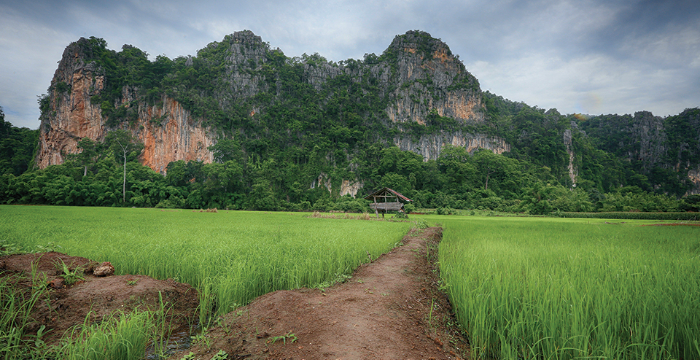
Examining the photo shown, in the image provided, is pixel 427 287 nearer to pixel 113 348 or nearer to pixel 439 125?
pixel 113 348

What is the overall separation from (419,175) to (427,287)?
53.6 m

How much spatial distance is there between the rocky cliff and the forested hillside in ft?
0.96

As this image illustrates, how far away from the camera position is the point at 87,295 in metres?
3.27

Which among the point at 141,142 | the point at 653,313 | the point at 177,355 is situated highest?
the point at 141,142

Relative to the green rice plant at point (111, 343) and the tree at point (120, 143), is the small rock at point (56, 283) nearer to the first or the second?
the green rice plant at point (111, 343)

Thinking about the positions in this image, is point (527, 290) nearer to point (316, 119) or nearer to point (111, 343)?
point (111, 343)

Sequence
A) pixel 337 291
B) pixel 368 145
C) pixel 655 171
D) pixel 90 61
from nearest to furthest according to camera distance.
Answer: pixel 337 291 → pixel 90 61 → pixel 368 145 → pixel 655 171

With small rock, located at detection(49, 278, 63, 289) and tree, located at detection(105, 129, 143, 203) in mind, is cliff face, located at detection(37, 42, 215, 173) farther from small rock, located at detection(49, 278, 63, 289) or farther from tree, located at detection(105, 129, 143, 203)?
small rock, located at detection(49, 278, 63, 289)

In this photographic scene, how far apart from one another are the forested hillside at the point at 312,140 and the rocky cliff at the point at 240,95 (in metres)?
0.29

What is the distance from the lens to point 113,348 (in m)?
2.36

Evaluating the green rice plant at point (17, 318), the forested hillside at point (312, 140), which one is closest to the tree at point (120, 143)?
the forested hillside at point (312, 140)

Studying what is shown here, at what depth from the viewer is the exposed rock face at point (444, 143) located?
66.6 metres

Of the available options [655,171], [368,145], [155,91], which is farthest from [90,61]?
[655,171]

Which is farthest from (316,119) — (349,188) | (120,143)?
(120,143)
